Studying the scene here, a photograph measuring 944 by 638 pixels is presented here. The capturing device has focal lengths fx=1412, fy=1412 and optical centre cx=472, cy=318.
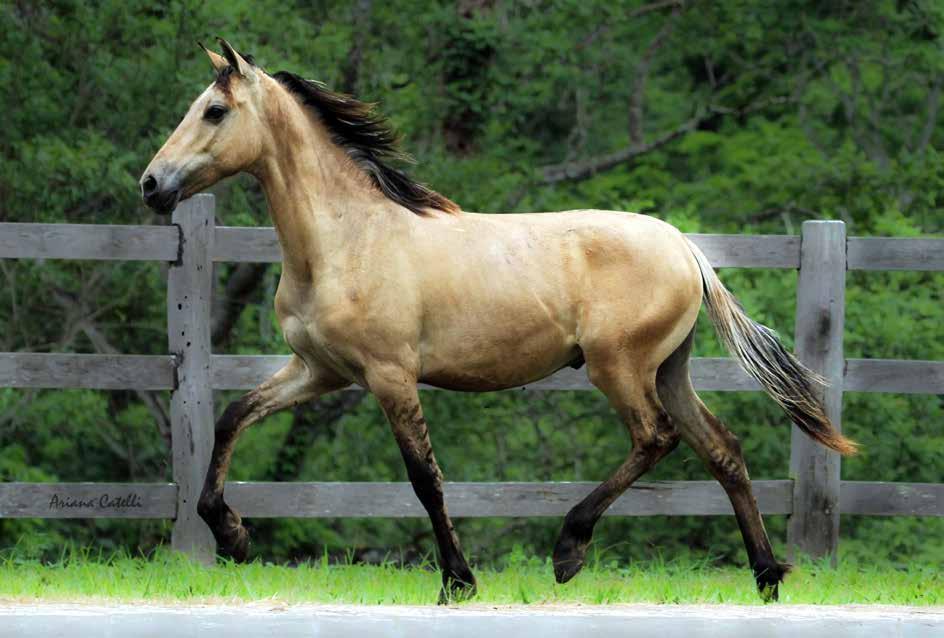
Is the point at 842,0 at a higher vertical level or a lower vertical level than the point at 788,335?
higher

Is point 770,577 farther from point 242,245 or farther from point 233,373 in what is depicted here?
point 242,245

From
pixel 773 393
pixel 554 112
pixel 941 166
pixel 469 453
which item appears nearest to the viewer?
pixel 773 393

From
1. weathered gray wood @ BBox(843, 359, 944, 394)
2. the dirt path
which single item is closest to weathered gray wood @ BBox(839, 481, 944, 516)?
weathered gray wood @ BBox(843, 359, 944, 394)

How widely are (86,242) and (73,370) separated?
63cm

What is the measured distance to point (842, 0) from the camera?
40.5 feet

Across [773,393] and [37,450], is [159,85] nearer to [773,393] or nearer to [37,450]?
[37,450]

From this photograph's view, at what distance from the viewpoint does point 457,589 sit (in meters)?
5.47

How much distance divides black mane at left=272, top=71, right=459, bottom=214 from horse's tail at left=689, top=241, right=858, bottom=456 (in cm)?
119

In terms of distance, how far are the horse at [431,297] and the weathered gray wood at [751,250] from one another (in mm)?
1021

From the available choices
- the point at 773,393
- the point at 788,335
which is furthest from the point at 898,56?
the point at 773,393

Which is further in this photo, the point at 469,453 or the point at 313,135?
the point at 469,453

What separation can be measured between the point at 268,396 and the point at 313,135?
1.09 metres

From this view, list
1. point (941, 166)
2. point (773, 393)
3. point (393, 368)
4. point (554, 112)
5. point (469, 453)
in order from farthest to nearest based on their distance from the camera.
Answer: point (554, 112)
point (941, 166)
point (469, 453)
point (773, 393)
point (393, 368)

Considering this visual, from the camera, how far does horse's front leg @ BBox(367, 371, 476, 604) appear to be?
551 centimetres
